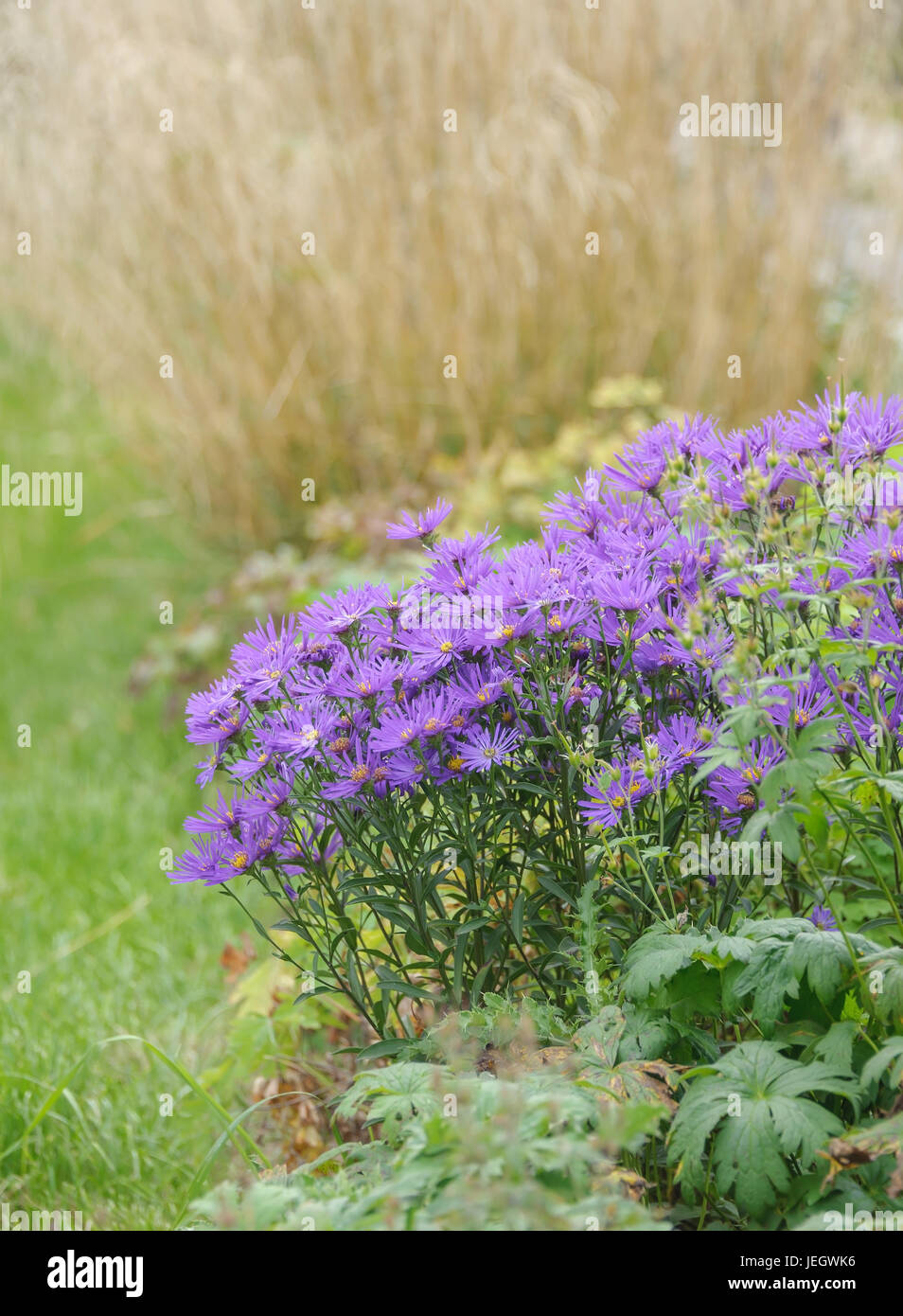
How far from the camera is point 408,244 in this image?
509 centimetres

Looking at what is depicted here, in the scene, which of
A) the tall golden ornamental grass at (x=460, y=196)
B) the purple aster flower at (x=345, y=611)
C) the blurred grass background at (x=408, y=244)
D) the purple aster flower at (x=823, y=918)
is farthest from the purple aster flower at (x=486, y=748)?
the tall golden ornamental grass at (x=460, y=196)

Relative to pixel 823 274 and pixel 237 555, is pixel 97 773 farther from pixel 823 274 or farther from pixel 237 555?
pixel 823 274

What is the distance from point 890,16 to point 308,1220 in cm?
520

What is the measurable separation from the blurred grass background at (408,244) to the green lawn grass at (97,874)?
5 cm

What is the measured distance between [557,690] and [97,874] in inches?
95.2

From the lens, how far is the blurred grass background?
478cm

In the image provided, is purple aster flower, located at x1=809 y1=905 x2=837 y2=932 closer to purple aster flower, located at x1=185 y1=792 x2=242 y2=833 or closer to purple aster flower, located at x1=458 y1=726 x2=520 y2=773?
purple aster flower, located at x1=458 y1=726 x2=520 y2=773

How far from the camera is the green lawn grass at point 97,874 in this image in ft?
7.87

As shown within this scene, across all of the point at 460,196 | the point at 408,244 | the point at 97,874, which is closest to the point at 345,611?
the point at 97,874

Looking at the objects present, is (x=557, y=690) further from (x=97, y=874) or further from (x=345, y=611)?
(x=97, y=874)

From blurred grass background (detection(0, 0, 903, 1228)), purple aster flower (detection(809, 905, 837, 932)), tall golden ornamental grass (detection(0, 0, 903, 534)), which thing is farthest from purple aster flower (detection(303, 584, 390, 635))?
tall golden ornamental grass (detection(0, 0, 903, 534))

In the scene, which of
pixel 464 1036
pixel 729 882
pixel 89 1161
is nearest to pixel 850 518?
pixel 729 882

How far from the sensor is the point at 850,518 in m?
1.64

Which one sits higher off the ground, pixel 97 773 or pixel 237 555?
pixel 237 555
